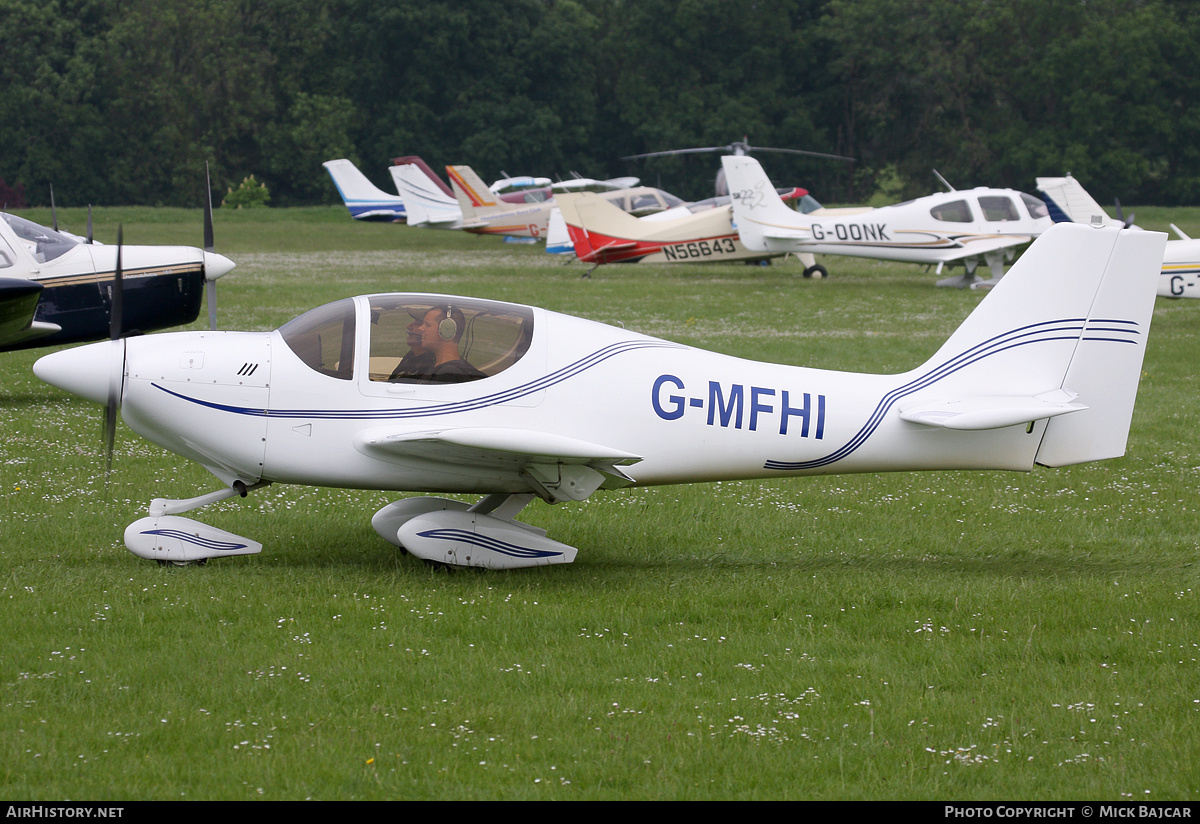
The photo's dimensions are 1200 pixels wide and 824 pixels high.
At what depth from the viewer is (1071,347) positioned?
7.44m

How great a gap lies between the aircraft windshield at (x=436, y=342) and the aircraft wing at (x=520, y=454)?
0.40m

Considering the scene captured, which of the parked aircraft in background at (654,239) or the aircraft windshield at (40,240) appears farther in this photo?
A: the parked aircraft in background at (654,239)

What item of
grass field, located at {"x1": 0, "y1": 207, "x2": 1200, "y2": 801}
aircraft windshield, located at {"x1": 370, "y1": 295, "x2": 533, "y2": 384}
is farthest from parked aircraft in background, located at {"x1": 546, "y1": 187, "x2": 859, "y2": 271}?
aircraft windshield, located at {"x1": 370, "y1": 295, "x2": 533, "y2": 384}

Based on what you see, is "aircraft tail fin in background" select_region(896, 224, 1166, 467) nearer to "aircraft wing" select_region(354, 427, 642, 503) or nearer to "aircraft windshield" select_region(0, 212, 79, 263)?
"aircraft wing" select_region(354, 427, 642, 503)

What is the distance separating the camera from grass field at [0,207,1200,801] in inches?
180

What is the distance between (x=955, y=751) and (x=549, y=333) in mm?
3597

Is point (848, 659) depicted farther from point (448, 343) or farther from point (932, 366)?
point (448, 343)

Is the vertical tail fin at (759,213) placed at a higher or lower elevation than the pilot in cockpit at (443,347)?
higher

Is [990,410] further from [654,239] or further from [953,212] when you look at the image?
[654,239]

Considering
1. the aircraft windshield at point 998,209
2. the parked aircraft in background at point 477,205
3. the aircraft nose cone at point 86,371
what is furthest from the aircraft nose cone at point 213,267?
the parked aircraft in background at point 477,205

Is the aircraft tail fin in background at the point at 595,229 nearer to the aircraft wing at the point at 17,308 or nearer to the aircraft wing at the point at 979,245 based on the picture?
the aircraft wing at the point at 979,245

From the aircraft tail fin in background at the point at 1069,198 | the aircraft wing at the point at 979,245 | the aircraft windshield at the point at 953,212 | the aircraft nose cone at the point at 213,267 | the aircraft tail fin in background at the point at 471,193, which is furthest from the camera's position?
the aircraft tail fin in background at the point at 471,193

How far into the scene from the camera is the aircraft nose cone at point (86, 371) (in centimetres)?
686

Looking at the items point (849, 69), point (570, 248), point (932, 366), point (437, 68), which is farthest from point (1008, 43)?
point (932, 366)
